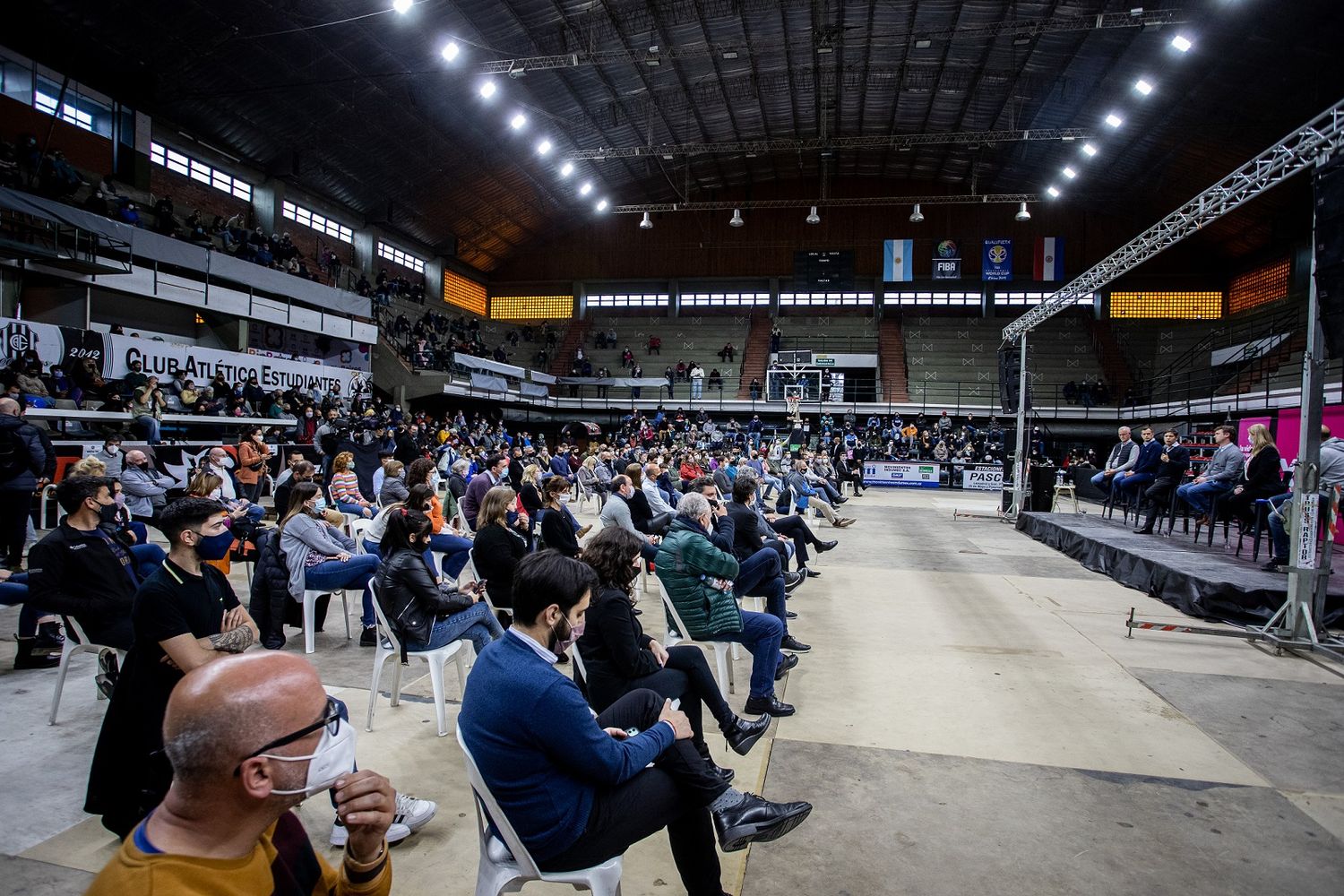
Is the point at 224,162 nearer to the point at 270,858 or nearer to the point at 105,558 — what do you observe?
the point at 105,558

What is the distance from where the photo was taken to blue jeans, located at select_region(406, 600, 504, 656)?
3.50m

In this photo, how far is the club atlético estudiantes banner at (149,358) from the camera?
10586 mm

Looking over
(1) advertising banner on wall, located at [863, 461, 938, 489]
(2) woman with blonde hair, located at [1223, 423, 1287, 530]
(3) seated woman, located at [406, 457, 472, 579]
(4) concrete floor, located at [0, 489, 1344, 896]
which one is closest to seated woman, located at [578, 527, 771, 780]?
(4) concrete floor, located at [0, 489, 1344, 896]

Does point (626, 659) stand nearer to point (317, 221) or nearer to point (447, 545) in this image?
point (447, 545)

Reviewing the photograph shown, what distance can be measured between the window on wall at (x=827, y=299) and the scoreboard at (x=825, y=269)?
2.72m

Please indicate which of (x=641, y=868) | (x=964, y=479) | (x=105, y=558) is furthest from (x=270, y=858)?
(x=964, y=479)

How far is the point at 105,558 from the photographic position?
3357 millimetres

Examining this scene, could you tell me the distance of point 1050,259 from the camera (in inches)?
1117

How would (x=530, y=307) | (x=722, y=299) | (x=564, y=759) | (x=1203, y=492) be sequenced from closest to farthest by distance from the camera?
1. (x=564, y=759)
2. (x=1203, y=492)
3. (x=722, y=299)
4. (x=530, y=307)

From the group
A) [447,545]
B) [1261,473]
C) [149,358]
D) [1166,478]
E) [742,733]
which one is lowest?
[742,733]

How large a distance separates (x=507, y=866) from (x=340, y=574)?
10.6 feet

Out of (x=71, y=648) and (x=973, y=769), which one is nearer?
(x=973, y=769)

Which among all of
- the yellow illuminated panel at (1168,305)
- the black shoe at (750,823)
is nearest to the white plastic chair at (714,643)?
the black shoe at (750,823)

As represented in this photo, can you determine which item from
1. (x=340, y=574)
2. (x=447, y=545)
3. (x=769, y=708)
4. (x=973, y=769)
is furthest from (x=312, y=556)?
(x=973, y=769)
